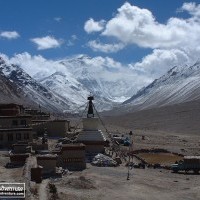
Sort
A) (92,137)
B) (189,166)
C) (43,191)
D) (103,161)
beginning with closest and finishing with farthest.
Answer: (43,191)
(189,166)
(103,161)
(92,137)

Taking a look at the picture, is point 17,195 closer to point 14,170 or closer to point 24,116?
point 14,170

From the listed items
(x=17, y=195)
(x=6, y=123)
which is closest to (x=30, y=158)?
(x=17, y=195)

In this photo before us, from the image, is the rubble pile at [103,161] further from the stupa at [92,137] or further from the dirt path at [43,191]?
the dirt path at [43,191]

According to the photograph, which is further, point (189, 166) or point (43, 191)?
point (189, 166)

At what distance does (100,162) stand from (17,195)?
28.7m

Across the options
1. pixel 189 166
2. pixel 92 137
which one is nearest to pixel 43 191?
pixel 189 166

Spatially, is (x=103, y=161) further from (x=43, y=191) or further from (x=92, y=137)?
(x=43, y=191)

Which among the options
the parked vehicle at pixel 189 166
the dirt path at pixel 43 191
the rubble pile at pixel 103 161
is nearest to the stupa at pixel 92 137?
the rubble pile at pixel 103 161

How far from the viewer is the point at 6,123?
2589 inches

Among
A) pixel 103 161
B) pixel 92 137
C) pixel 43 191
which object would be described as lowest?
pixel 43 191

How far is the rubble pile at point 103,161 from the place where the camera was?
53084 millimetres

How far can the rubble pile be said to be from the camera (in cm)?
5308

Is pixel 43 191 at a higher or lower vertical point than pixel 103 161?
lower

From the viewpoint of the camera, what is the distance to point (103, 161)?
53.4m
